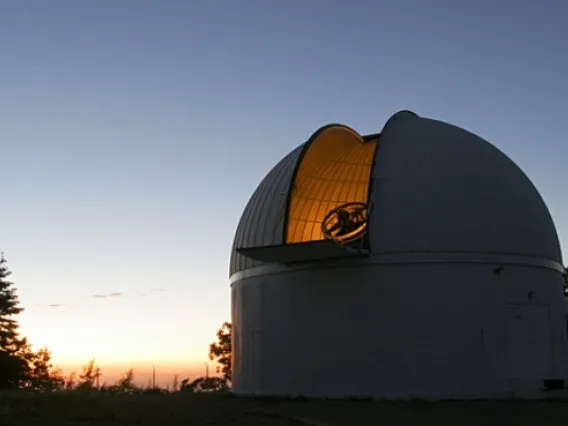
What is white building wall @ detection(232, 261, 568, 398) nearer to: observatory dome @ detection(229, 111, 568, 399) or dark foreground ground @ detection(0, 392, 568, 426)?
observatory dome @ detection(229, 111, 568, 399)

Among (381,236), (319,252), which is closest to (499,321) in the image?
(381,236)

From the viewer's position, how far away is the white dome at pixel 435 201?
16.7 metres

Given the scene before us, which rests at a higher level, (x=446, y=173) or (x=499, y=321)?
(x=446, y=173)

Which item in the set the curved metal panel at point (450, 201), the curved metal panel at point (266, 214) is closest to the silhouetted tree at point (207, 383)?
the curved metal panel at point (266, 214)

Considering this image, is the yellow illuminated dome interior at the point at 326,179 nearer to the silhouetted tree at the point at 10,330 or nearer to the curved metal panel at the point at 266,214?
the curved metal panel at the point at 266,214

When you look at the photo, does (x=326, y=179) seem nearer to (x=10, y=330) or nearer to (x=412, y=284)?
(x=412, y=284)

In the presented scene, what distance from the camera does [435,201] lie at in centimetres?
1689

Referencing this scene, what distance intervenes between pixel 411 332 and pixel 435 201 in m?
3.09

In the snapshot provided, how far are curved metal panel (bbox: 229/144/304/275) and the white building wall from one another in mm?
1173

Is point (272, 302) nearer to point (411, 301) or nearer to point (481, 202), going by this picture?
point (411, 301)

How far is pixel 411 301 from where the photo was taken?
1642 centimetres

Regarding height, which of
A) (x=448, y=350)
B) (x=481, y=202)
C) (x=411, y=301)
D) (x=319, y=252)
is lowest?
(x=448, y=350)

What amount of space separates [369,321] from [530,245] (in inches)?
176

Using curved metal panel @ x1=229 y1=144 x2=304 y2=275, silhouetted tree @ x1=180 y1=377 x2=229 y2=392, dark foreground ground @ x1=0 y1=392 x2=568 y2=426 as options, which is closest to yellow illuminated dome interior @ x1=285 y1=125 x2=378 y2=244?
curved metal panel @ x1=229 y1=144 x2=304 y2=275
